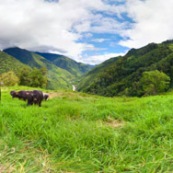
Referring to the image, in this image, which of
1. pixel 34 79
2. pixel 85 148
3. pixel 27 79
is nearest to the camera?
pixel 85 148

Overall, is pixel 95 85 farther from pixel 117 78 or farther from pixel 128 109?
pixel 128 109

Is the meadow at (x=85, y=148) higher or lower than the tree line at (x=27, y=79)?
lower

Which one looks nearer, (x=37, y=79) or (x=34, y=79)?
(x=37, y=79)

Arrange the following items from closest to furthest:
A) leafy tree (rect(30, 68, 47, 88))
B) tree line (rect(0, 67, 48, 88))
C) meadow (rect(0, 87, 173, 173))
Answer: meadow (rect(0, 87, 173, 173)) → tree line (rect(0, 67, 48, 88)) → leafy tree (rect(30, 68, 47, 88))

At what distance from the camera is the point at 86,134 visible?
13.7ft

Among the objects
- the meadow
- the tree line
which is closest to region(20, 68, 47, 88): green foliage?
the tree line

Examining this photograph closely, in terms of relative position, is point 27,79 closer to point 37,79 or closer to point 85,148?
point 37,79

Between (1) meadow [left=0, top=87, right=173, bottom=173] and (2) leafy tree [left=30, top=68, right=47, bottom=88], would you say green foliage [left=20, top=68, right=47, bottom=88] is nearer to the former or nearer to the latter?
(2) leafy tree [left=30, top=68, right=47, bottom=88]

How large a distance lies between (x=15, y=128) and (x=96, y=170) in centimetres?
212

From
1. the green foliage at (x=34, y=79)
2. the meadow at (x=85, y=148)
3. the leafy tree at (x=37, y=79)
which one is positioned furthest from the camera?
the green foliage at (x=34, y=79)

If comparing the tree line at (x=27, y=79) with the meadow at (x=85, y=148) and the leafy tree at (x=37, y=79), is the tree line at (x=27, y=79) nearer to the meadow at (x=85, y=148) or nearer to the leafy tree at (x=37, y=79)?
the leafy tree at (x=37, y=79)

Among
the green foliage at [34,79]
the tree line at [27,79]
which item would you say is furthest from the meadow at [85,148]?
the green foliage at [34,79]

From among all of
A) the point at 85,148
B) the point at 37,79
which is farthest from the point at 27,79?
the point at 85,148

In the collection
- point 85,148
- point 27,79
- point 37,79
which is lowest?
point 85,148
